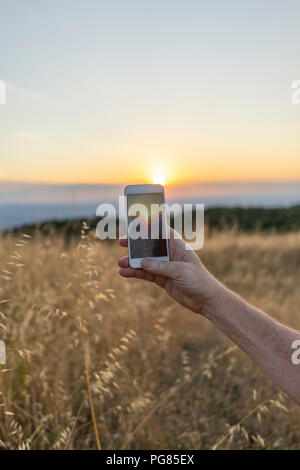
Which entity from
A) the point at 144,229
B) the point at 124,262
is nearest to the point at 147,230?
the point at 144,229

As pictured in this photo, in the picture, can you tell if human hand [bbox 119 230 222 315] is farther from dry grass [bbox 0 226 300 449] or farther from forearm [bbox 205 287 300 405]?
dry grass [bbox 0 226 300 449]

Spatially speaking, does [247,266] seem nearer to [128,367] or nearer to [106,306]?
[106,306]

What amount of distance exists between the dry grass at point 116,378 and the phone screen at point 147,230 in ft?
1.27

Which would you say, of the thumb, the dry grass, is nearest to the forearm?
the thumb

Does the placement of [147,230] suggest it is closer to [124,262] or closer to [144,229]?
[144,229]

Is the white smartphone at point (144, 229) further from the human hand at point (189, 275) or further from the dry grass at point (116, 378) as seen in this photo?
the dry grass at point (116, 378)

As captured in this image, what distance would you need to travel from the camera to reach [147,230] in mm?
1575

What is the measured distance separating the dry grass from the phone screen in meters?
0.39

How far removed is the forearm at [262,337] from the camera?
1.32 m

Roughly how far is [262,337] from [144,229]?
1.99ft

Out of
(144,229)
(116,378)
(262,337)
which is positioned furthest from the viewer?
(116,378)

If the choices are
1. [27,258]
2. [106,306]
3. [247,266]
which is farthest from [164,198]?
[247,266]

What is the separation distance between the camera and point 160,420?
228cm

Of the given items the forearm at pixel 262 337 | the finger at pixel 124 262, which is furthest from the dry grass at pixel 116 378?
the forearm at pixel 262 337
